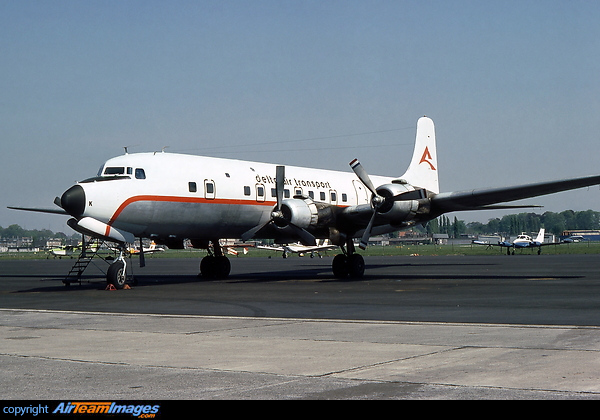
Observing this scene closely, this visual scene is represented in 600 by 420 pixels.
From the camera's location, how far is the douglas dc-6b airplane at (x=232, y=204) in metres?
25.2

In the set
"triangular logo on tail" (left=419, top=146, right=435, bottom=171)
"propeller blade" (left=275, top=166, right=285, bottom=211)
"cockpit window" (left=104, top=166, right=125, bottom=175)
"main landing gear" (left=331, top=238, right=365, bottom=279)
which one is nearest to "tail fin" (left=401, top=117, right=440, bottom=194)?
"triangular logo on tail" (left=419, top=146, right=435, bottom=171)

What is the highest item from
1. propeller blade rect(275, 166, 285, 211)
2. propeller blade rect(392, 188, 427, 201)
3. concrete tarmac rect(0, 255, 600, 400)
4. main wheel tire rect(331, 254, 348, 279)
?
propeller blade rect(275, 166, 285, 211)

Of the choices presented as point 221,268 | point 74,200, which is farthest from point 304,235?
point 74,200

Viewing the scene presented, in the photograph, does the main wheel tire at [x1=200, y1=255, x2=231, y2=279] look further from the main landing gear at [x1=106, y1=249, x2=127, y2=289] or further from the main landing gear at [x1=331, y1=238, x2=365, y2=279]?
the main landing gear at [x1=106, y1=249, x2=127, y2=289]

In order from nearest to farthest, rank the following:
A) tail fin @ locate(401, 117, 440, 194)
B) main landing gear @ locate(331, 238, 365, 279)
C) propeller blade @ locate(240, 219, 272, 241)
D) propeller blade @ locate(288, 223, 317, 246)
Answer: propeller blade @ locate(288, 223, 317, 246)
propeller blade @ locate(240, 219, 272, 241)
main landing gear @ locate(331, 238, 365, 279)
tail fin @ locate(401, 117, 440, 194)

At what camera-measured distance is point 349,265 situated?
29750mm

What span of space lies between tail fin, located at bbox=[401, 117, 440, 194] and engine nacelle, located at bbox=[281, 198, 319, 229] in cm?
948

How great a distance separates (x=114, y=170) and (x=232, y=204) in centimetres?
507

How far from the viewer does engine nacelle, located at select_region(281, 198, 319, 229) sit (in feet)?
91.2

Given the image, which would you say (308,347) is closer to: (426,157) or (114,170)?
(114,170)

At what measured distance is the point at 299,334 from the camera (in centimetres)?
1227
